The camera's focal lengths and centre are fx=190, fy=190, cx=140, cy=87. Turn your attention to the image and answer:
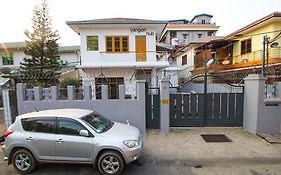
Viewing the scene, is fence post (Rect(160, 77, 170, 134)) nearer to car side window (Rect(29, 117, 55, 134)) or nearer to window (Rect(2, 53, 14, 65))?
car side window (Rect(29, 117, 55, 134))

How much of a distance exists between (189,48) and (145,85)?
19574 mm

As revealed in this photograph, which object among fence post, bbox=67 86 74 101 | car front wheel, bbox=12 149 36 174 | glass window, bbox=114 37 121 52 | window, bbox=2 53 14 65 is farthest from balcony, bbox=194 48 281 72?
window, bbox=2 53 14 65

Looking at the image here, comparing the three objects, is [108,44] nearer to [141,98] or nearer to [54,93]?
[54,93]

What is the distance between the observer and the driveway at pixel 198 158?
477 cm

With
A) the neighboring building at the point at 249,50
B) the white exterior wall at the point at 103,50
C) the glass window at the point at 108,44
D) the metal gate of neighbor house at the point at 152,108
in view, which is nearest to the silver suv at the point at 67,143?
the metal gate of neighbor house at the point at 152,108

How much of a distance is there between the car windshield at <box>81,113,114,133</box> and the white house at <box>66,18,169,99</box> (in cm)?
1054

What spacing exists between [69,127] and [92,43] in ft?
42.1

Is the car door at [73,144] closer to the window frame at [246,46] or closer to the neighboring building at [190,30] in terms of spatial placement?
the window frame at [246,46]

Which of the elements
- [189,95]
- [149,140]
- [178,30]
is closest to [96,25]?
[189,95]

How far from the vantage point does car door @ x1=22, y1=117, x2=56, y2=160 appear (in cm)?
468

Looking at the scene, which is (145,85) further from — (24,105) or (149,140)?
(24,105)

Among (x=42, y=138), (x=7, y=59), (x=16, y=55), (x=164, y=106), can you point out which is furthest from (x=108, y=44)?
(x=7, y=59)

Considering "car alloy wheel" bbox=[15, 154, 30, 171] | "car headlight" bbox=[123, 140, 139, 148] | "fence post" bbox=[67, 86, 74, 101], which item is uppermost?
"fence post" bbox=[67, 86, 74, 101]

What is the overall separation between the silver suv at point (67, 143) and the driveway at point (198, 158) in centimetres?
37
